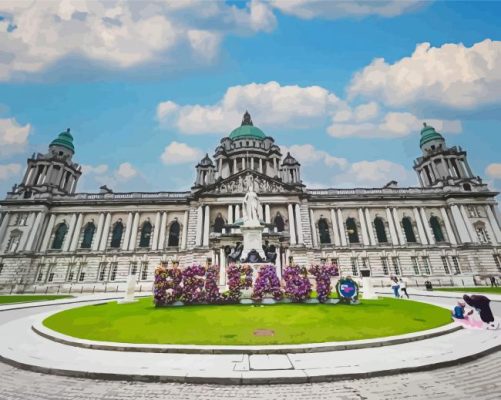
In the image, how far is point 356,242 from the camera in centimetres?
4344

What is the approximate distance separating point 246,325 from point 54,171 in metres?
53.9

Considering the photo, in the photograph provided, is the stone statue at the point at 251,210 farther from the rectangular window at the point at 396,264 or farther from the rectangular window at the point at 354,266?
the rectangular window at the point at 396,264

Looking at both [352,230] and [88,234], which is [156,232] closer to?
[88,234]

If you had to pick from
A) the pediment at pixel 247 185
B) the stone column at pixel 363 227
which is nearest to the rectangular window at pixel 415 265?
the stone column at pixel 363 227

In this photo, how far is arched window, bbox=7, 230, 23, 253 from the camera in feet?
133

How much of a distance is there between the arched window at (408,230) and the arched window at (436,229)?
10.9 ft

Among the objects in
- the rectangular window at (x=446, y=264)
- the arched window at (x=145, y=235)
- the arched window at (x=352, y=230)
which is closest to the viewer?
the rectangular window at (x=446, y=264)

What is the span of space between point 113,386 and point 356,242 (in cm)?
4366

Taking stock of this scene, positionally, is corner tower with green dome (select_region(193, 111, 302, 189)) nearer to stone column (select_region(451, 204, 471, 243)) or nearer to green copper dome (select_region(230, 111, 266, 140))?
green copper dome (select_region(230, 111, 266, 140))

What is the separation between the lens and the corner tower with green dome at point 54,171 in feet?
149

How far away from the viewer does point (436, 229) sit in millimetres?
43844

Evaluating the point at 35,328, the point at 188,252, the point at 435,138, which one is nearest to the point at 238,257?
the point at 35,328

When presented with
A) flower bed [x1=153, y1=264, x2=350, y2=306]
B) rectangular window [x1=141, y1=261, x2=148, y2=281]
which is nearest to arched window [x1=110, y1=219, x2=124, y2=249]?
rectangular window [x1=141, y1=261, x2=148, y2=281]

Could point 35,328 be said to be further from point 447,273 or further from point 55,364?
point 447,273
